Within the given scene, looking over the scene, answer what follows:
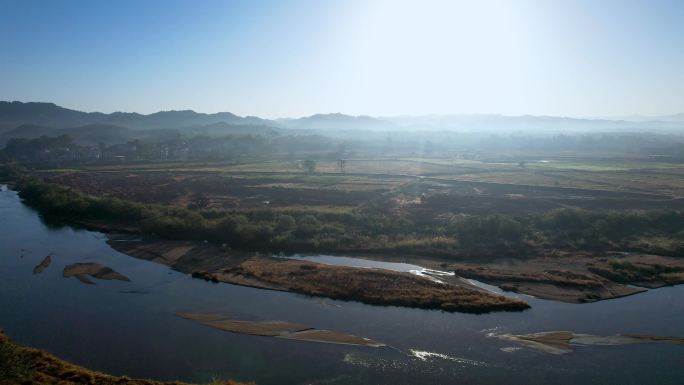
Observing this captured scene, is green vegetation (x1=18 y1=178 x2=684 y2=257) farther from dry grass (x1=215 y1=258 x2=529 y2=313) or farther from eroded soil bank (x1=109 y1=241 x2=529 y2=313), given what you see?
dry grass (x1=215 y1=258 x2=529 y2=313)

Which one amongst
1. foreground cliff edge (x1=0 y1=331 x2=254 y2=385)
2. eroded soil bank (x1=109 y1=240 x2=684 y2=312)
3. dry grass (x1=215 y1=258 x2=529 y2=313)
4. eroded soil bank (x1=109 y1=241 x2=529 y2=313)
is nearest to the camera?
foreground cliff edge (x1=0 y1=331 x2=254 y2=385)

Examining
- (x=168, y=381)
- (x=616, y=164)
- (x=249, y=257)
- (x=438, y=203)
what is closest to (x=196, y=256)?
(x=249, y=257)

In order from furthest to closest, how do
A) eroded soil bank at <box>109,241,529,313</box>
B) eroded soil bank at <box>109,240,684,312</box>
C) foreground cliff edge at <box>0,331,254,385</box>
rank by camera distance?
eroded soil bank at <box>109,240,684,312</box> → eroded soil bank at <box>109,241,529,313</box> → foreground cliff edge at <box>0,331,254,385</box>

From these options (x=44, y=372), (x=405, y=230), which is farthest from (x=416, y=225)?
(x=44, y=372)

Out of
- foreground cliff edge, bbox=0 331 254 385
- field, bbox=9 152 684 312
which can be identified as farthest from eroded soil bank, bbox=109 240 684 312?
foreground cliff edge, bbox=0 331 254 385

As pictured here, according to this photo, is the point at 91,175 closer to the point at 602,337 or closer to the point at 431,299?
the point at 431,299

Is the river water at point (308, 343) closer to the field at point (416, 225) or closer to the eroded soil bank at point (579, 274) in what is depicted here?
the eroded soil bank at point (579, 274)
